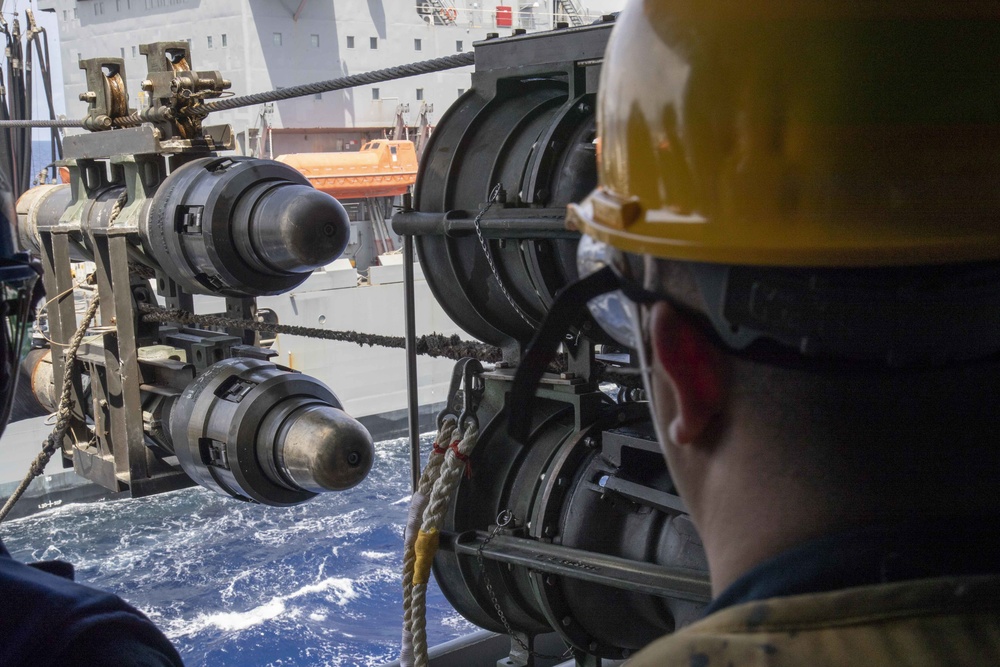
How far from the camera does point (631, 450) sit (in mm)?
2186

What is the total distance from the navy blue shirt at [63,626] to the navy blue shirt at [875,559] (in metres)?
0.61

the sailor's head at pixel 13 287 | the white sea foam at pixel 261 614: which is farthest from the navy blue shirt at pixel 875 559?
the white sea foam at pixel 261 614

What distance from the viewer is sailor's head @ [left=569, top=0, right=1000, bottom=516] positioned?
2.62 feet

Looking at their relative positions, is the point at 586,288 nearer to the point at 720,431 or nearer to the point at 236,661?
the point at 720,431

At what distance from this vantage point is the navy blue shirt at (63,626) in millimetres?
998

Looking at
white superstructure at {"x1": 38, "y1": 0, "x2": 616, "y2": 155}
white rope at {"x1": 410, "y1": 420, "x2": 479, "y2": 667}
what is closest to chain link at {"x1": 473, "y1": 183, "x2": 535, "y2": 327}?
white rope at {"x1": 410, "y1": 420, "x2": 479, "y2": 667}

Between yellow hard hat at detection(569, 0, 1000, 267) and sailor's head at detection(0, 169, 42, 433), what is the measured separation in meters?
0.95

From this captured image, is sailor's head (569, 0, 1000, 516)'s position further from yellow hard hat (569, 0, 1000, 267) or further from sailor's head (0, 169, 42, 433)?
sailor's head (0, 169, 42, 433)

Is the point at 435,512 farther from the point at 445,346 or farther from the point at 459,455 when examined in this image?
the point at 445,346

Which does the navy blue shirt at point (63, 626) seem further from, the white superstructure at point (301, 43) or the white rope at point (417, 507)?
the white superstructure at point (301, 43)

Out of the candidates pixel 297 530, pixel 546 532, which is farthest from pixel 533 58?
pixel 297 530

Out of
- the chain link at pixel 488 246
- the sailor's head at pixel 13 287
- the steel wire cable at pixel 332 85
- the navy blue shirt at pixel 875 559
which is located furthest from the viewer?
the steel wire cable at pixel 332 85

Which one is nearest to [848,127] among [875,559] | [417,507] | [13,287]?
[875,559]

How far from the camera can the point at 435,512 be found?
239cm
